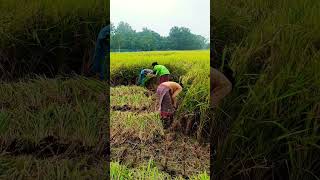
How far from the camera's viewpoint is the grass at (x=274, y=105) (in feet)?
11.0

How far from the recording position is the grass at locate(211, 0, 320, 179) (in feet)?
11.0

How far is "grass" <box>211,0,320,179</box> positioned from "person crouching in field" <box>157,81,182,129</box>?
26 centimetres

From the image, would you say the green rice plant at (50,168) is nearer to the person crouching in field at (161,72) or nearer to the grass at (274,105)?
the person crouching in field at (161,72)

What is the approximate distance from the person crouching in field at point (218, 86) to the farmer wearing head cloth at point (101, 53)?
774 millimetres

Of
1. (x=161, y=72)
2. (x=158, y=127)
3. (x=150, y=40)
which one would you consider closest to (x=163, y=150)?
(x=158, y=127)

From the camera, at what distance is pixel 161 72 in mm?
3439

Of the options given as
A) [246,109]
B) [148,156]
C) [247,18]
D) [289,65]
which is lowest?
[148,156]

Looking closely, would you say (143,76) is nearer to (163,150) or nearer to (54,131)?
(163,150)

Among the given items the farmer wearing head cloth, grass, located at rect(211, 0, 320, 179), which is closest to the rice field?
grass, located at rect(211, 0, 320, 179)

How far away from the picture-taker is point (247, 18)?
3779mm

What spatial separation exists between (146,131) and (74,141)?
488 mm

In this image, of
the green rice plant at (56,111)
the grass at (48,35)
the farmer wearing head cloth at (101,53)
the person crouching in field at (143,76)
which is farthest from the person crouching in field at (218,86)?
the grass at (48,35)

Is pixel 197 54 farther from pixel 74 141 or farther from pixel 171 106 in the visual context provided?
pixel 74 141

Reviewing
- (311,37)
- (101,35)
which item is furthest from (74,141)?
(311,37)
